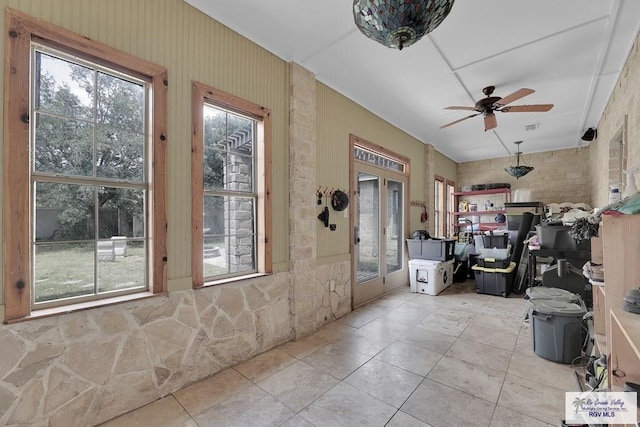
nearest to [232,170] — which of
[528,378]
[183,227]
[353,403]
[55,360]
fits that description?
[183,227]

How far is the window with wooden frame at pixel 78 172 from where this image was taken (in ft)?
5.07

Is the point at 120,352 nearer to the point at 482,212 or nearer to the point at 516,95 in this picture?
the point at 516,95

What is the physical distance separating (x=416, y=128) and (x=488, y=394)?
4454 mm

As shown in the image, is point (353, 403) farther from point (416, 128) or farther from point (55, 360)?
point (416, 128)

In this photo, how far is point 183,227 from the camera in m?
2.24

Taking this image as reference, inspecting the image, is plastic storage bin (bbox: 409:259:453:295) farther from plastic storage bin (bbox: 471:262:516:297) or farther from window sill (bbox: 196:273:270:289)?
window sill (bbox: 196:273:270:289)

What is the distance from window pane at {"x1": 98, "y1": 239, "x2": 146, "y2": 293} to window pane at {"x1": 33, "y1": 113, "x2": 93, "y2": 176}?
52cm

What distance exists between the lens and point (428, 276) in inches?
192

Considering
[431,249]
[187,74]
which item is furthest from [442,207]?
[187,74]

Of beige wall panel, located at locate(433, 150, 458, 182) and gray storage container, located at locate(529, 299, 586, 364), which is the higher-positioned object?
beige wall panel, located at locate(433, 150, 458, 182)

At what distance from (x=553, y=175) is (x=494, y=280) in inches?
157

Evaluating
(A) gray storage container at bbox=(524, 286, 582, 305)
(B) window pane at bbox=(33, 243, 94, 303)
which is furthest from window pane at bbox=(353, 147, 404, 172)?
(B) window pane at bbox=(33, 243, 94, 303)

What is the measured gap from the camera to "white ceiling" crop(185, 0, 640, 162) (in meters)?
2.30

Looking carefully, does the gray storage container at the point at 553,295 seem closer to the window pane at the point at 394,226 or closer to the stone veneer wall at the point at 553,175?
the window pane at the point at 394,226
